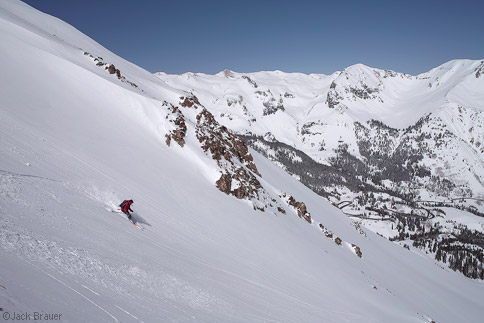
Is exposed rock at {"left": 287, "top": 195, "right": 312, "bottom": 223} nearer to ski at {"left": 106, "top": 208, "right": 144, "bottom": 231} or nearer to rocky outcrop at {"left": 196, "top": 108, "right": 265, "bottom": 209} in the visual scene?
rocky outcrop at {"left": 196, "top": 108, "right": 265, "bottom": 209}

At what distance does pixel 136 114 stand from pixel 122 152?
28.7ft

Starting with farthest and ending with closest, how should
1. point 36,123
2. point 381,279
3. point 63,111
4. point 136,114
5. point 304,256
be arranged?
point 381,279 → point 136,114 → point 304,256 → point 63,111 → point 36,123

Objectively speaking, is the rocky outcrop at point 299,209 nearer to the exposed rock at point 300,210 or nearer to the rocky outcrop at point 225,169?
the exposed rock at point 300,210

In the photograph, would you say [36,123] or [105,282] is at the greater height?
[36,123]

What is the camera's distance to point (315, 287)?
1883 centimetres

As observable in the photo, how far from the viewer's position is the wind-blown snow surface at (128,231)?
22.8 ft

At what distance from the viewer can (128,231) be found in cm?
1203

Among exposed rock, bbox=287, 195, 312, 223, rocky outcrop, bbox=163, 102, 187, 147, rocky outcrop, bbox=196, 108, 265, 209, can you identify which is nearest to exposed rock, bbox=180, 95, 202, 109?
rocky outcrop, bbox=196, 108, 265, 209

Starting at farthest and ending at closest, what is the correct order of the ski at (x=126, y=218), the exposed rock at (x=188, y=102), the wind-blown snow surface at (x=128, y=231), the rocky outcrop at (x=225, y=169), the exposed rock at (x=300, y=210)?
the exposed rock at (x=188, y=102)
the exposed rock at (x=300, y=210)
the rocky outcrop at (x=225, y=169)
the ski at (x=126, y=218)
the wind-blown snow surface at (x=128, y=231)

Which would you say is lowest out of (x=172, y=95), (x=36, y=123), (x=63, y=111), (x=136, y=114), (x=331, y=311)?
(x=331, y=311)

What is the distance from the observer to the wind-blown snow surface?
694 cm

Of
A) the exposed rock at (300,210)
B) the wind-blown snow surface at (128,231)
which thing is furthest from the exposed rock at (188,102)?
the exposed rock at (300,210)

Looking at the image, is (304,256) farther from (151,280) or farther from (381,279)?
(151,280)

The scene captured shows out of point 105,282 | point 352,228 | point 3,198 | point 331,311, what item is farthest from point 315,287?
point 352,228
